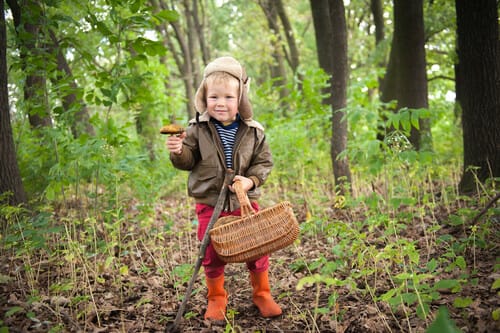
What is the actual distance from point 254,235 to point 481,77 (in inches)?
124

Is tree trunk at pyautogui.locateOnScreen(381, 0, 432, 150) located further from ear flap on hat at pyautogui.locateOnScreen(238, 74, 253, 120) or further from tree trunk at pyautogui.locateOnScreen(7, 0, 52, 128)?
tree trunk at pyautogui.locateOnScreen(7, 0, 52, 128)

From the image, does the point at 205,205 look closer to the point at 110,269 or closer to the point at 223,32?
the point at 110,269

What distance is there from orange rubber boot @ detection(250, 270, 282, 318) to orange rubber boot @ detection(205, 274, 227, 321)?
0.24m

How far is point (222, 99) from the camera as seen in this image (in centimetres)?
276

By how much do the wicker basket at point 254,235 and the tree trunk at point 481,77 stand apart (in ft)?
8.56

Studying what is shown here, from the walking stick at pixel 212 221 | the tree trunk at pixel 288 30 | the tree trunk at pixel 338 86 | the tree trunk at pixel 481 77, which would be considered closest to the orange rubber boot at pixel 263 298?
the walking stick at pixel 212 221

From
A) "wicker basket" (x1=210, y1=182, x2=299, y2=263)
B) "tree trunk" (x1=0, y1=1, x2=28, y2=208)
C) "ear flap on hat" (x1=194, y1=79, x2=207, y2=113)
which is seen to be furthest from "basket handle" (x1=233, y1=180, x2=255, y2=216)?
"tree trunk" (x1=0, y1=1, x2=28, y2=208)

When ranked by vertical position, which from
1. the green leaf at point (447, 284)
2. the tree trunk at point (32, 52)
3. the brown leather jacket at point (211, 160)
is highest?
the tree trunk at point (32, 52)

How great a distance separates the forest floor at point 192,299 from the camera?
7.93 feet

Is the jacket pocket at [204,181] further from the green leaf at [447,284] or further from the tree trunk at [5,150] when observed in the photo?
the tree trunk at [5,150]

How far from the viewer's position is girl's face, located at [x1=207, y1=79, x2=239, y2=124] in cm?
275

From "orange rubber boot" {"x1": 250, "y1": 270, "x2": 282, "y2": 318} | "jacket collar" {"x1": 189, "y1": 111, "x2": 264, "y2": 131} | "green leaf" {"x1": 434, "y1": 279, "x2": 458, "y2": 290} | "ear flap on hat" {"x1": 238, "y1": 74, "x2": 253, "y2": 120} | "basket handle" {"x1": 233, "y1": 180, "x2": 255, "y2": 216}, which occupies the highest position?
"ear flap on hat" {"x1": 238, "y1": 74, "x2": 253, "y2": 120}

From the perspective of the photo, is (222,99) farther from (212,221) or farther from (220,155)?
(212,221)

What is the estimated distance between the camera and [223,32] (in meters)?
16.6
